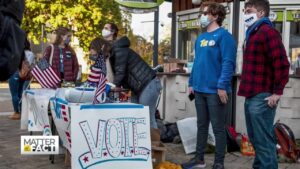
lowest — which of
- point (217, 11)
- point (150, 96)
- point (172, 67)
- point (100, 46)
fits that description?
point (150, 96)

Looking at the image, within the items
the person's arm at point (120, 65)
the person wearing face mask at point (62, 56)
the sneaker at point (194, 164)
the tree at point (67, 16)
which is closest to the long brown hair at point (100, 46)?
the person's arm at point (120, 65)

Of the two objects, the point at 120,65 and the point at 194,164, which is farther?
the point at 194,164

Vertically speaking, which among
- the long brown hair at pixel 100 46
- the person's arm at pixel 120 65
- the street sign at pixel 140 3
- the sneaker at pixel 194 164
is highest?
the street sign at pixel 140 3

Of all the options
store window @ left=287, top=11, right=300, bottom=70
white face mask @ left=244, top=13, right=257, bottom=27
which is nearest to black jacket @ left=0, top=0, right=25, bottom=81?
white face mask @ left=244, top=13, right=257, bottom=27

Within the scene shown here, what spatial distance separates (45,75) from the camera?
18.7ft

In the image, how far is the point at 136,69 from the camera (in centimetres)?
513

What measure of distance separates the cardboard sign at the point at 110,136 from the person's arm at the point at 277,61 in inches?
48.5

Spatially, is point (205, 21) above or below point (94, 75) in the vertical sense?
above

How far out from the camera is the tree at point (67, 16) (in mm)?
26250

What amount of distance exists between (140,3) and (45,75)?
293 centimetres

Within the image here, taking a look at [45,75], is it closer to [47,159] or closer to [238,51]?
[47,159]

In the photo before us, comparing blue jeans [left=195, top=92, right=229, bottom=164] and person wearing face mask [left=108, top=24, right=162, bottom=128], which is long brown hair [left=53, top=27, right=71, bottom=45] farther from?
blue jeans [left=195, top=92, right=229, bottom=164]

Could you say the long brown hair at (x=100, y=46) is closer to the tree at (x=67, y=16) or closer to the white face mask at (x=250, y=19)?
the white face mask at (x=250, y=19)

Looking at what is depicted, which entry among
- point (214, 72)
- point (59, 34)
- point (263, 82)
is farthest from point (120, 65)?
point (59, 34)
